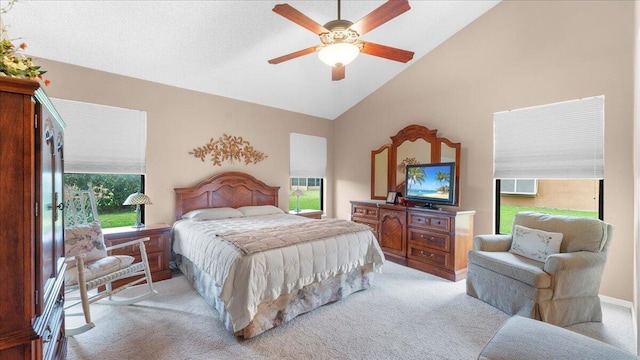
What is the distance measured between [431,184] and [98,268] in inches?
160

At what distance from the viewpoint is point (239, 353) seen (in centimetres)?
212

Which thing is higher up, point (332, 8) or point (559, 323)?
point (332, 8)

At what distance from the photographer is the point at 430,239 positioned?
3.90 metres

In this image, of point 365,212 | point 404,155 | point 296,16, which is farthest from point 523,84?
point 296,16

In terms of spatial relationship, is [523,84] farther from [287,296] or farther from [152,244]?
[152,244]

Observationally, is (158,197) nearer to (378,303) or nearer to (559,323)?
(378,303)

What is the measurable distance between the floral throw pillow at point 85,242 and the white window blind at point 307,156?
10.5 feet

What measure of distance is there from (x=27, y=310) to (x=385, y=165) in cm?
465

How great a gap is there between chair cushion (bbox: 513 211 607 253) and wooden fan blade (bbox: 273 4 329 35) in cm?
300

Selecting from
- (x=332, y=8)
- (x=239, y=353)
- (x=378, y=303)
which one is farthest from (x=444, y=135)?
(x=239, y=353)

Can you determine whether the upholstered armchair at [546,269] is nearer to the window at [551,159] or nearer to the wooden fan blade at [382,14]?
the window at [551,159]

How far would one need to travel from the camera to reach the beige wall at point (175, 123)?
3.41 metres

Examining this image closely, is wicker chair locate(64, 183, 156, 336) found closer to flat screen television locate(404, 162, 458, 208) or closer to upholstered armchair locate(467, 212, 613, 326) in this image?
upholstered armchair locate(467, 212, 613, 326)

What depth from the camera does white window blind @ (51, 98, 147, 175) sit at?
130 inches
